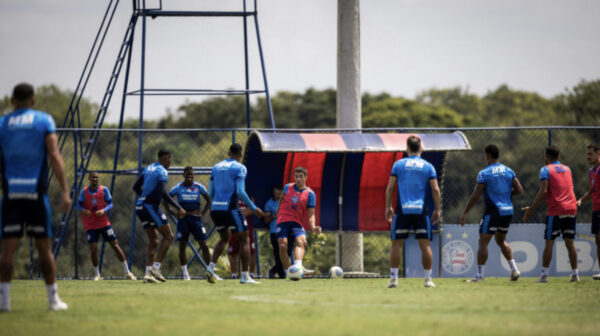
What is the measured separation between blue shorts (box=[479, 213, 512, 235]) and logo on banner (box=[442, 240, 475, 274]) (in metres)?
3.76

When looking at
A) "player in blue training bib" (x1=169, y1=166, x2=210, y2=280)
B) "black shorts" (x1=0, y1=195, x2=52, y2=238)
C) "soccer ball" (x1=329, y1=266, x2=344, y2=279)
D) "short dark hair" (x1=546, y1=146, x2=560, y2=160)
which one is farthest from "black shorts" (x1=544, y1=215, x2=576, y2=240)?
"black shorts" (x1=0, y1=195, x2=52, y2=238)

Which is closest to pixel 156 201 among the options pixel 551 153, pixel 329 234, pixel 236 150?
pixel 236 150

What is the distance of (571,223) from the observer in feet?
48.8

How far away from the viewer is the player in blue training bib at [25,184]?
8.87m

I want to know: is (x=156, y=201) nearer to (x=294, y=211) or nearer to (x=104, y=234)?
(x=294, y=211)

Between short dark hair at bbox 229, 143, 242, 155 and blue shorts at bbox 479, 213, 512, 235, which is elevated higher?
short dark hair at bbox 229, 143, 242, 155

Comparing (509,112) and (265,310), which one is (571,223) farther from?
(509,112)

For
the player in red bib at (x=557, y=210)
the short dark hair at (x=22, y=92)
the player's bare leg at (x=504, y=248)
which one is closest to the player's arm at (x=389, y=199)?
the player's bare leg at (x=504, y=248)

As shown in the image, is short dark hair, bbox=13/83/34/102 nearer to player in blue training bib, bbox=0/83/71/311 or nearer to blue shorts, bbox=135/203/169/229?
player in blue training bib, bbox=0/83/71/311

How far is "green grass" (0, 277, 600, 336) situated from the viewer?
739 centimetres

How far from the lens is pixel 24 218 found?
8.92 metres

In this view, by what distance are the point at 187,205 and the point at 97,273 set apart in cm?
267

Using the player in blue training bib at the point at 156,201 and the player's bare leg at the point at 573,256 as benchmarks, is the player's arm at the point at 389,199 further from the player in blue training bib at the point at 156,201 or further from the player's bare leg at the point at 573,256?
the player in blue training bib at the point at 156,201

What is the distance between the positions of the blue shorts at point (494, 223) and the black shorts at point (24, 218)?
7890 mm
